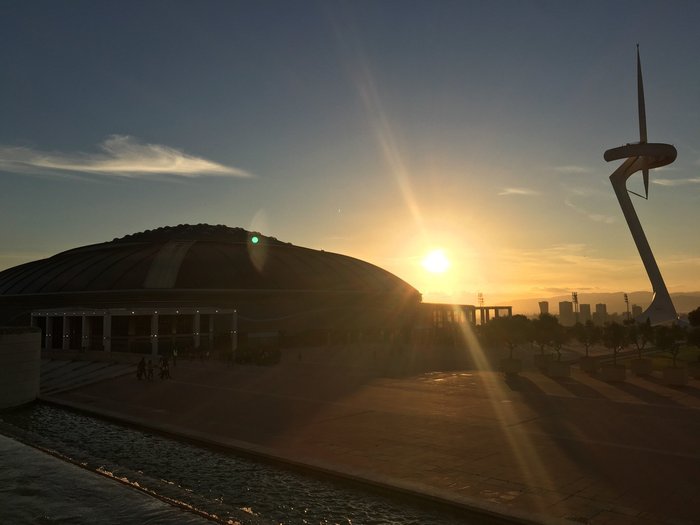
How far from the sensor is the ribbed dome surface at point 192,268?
209ft

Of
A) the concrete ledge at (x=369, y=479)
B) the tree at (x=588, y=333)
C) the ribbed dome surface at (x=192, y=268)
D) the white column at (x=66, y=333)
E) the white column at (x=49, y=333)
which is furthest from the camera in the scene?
the ribbed dome surface at (x=192, y=268)

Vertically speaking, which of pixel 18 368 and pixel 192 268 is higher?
pixel 192 268

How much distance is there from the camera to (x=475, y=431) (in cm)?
1786

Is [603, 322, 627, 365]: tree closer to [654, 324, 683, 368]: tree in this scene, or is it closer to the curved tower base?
[654, 324, 683, 368]: tree

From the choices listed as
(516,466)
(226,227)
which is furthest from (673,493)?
(226,227)

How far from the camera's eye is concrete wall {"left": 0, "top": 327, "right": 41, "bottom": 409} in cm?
2881

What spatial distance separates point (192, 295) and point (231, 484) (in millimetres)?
50675

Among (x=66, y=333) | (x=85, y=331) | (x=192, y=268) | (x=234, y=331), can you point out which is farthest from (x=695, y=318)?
(x=66, y=333)

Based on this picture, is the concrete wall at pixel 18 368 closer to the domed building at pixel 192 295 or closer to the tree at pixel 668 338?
the domed building at pixel 192 295

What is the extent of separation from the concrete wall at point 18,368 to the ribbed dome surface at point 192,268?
30288 millimetres

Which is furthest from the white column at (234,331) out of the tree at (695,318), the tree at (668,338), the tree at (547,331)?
the tree at (695,318)

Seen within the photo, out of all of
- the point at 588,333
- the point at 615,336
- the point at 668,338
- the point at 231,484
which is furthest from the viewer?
the point at 588,333

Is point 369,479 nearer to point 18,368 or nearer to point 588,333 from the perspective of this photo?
point 18,368

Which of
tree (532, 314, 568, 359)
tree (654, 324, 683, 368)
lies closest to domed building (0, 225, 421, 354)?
tree (532, 314, 568, 359)
